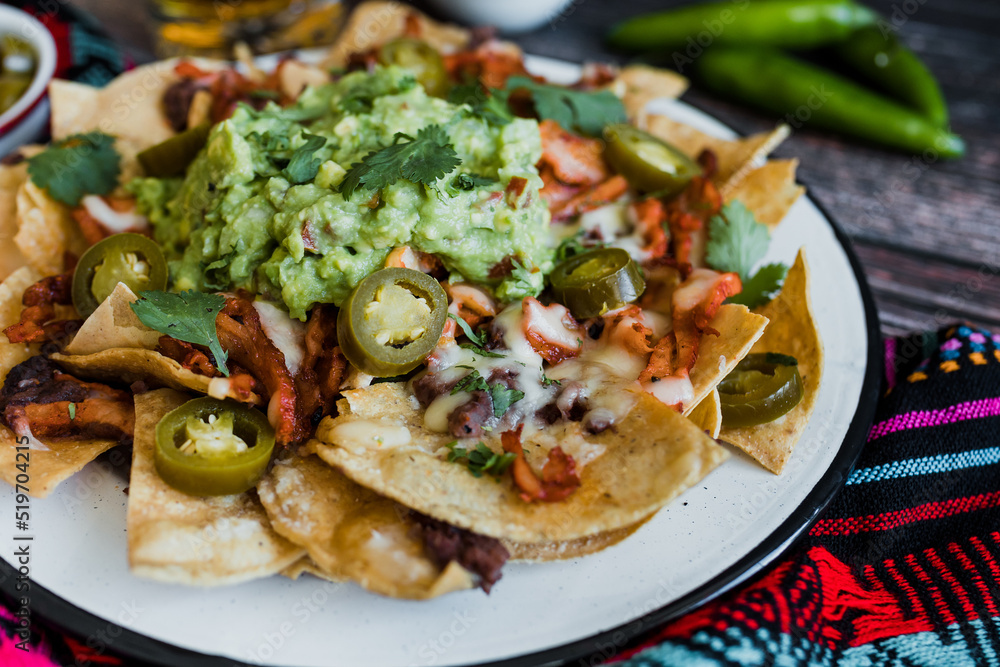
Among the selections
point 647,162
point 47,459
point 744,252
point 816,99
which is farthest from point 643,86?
point 47,459

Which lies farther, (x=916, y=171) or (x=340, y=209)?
(x=916, y=171)

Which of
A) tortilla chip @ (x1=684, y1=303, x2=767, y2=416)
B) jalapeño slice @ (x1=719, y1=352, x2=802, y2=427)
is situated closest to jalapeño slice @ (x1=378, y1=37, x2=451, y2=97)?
tortilla chip @ (x1=684, y1=303, x2=767, y2=416)

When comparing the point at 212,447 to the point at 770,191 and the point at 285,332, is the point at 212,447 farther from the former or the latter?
the point at 770,191

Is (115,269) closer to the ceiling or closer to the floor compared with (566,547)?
closer to the ceiling

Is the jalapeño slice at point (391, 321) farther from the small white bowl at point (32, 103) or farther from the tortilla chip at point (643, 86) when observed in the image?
the small white bowl at point (32, 103)

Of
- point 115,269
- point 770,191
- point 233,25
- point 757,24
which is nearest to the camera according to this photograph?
point 115,269

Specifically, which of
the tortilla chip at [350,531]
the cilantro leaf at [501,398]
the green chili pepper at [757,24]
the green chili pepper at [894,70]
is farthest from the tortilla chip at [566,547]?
→ the green chili pepper at [757,24]

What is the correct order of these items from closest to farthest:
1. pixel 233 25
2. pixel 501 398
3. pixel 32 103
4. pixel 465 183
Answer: pixel 501 398
pixel 465 183
pixel 32 103
pixel 233 25

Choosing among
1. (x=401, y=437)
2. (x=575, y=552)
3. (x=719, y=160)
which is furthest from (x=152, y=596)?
(x=719, y=160)
